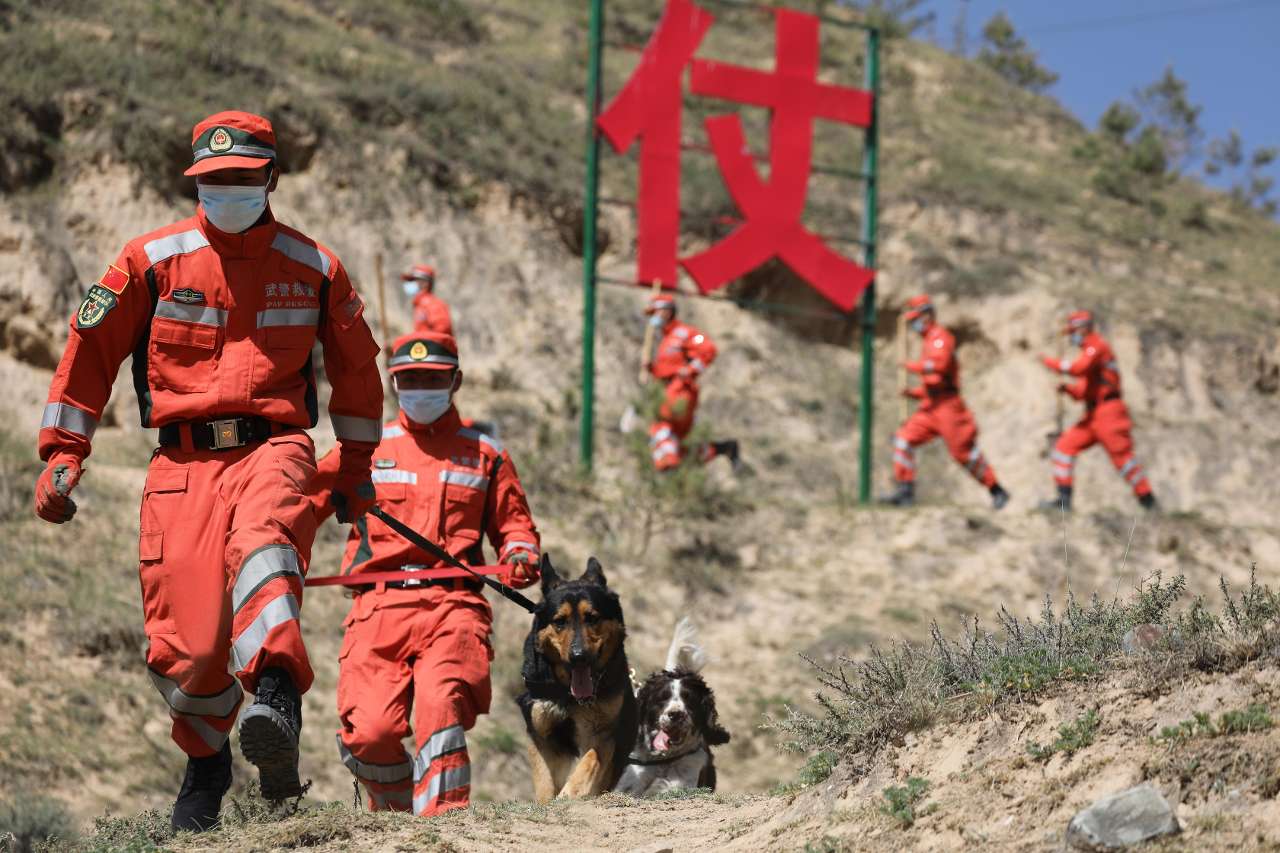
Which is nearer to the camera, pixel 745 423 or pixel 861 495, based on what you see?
pixel 861 495

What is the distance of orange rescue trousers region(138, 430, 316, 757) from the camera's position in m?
4.94

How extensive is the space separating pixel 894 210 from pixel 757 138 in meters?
2.95

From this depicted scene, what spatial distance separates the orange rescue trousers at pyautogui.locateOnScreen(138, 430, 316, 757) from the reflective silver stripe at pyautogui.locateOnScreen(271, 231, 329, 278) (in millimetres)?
646

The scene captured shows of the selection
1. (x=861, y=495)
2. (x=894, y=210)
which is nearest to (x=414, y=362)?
(x=861, y=495)

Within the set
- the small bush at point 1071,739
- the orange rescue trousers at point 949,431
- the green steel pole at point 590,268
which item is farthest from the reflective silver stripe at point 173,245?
the orange rescue trousers at point 949,431

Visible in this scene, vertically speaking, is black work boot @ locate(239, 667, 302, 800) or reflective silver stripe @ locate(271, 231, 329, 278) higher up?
reflective silver stripe @ locate(271, 231, 329, 278)

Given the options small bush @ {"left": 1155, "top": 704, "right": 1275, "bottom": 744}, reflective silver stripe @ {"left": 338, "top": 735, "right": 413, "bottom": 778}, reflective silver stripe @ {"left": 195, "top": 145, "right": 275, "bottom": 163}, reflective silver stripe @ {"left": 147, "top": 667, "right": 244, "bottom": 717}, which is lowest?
reflective silver stripe @ {"left": 338, "top": 735, "right": 413, "bottom": 778}

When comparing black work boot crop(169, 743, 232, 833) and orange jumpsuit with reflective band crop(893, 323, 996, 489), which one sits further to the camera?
orange jumpsuit with reflective band crop(893, 323, 996, 489)

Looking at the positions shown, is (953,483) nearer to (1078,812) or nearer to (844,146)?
(844,146)

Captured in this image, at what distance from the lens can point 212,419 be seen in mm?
5195

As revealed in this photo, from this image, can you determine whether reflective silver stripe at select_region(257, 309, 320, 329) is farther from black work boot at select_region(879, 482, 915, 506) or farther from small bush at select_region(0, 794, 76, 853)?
black work boot at select_region(879, 482, 915, 506)

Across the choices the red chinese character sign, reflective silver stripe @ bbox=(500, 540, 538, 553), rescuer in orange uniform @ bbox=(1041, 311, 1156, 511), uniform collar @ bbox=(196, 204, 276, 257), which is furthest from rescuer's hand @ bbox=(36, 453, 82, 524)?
rescuer in orange uniform @ bbox=(1041, 311, 1156, 511)

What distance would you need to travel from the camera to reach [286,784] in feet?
15.6

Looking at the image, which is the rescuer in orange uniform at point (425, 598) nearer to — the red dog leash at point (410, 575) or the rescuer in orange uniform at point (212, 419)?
the red dog leash at point (410, 575)
